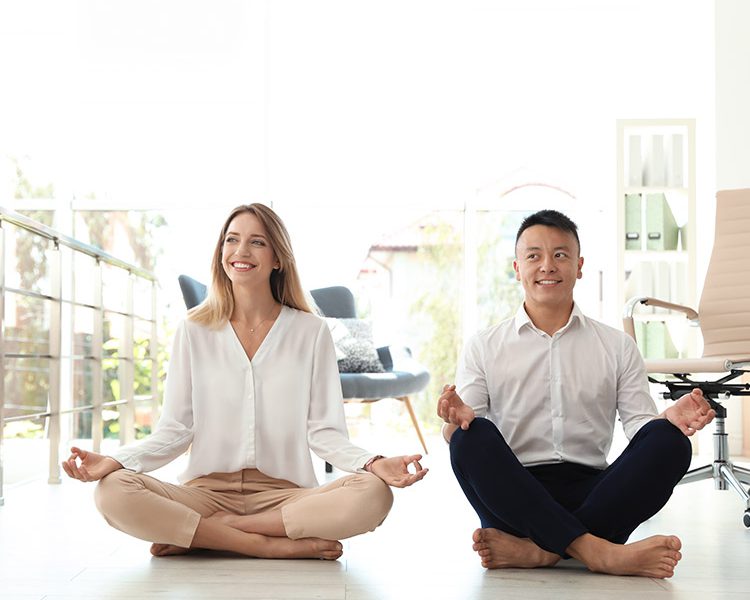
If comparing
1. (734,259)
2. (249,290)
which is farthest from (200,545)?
(734,259)

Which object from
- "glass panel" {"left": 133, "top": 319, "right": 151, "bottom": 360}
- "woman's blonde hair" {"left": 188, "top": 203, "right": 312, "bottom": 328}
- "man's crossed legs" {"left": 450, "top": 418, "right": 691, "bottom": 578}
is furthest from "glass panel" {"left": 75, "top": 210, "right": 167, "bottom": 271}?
"man's crossed legs" {"left": 450, "top": 418, "right": 691, "bottom": 578}

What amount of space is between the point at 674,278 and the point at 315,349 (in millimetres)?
3298

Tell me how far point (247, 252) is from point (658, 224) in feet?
11.1

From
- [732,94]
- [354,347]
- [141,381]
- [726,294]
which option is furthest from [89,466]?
[141,381]

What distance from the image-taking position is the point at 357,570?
1.98m

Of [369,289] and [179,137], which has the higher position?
[179,137]

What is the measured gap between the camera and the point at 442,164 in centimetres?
598

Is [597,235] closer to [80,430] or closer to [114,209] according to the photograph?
[114,209]

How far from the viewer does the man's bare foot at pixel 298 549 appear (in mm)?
2055

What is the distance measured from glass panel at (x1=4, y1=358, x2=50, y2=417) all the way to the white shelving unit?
10.6 feet

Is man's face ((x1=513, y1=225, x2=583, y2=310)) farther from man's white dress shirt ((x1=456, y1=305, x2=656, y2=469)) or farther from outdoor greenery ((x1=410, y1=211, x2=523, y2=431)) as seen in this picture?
outdoor greenery ((x1=410, y1=211, x2=523, y2=431))

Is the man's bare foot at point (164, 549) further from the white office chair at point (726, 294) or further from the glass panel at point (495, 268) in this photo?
the glass panel at point (495, 268)

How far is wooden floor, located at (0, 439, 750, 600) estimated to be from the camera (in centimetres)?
175

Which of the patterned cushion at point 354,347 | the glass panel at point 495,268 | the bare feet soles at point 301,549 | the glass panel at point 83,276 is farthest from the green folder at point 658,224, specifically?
the glass panel at point 83,276
